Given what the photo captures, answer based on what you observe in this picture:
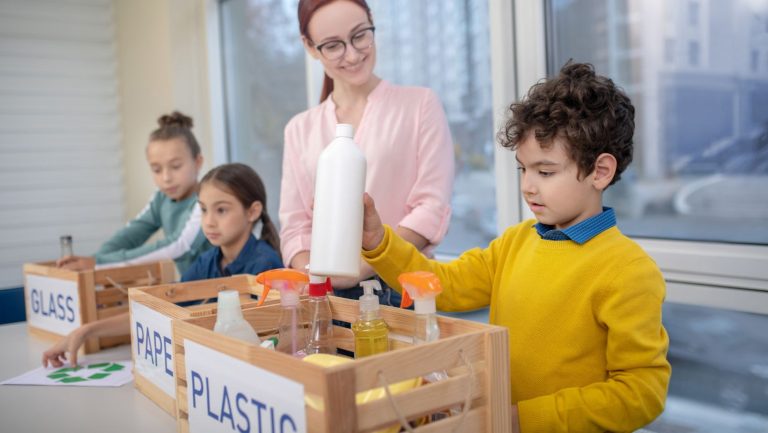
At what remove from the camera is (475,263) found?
3.97 feet

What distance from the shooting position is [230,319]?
983 mm

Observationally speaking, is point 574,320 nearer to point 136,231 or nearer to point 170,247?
point 170,247

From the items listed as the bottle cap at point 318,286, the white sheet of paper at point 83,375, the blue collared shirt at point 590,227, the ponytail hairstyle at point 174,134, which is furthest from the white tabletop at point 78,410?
the ponytail hairstyle at point 174,134

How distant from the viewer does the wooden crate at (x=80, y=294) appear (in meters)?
1.73

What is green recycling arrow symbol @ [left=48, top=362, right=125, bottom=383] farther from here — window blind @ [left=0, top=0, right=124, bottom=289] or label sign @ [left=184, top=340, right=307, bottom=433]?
window blind @ [left=0, top=0, right=124, bottom=289]

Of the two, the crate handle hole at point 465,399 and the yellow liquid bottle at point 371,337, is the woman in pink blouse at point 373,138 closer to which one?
the yellow liquid bottle at point 371,337

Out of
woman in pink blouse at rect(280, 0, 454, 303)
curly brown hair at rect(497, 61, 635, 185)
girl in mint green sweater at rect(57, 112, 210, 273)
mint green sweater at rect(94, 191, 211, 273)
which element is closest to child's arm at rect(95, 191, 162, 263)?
mint green sweater at rect(94, 191, 211, 273)

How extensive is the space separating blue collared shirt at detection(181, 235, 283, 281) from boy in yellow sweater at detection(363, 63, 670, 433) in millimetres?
696

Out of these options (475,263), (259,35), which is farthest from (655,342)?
(259,35)

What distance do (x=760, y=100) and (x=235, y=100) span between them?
2342 mm

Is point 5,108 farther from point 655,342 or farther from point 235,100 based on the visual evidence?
point 655,342

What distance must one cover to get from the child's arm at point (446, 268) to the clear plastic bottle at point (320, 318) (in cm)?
10

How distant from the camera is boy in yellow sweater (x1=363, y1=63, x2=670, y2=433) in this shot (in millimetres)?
930

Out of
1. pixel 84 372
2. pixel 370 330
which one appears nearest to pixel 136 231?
pixel 84 372
